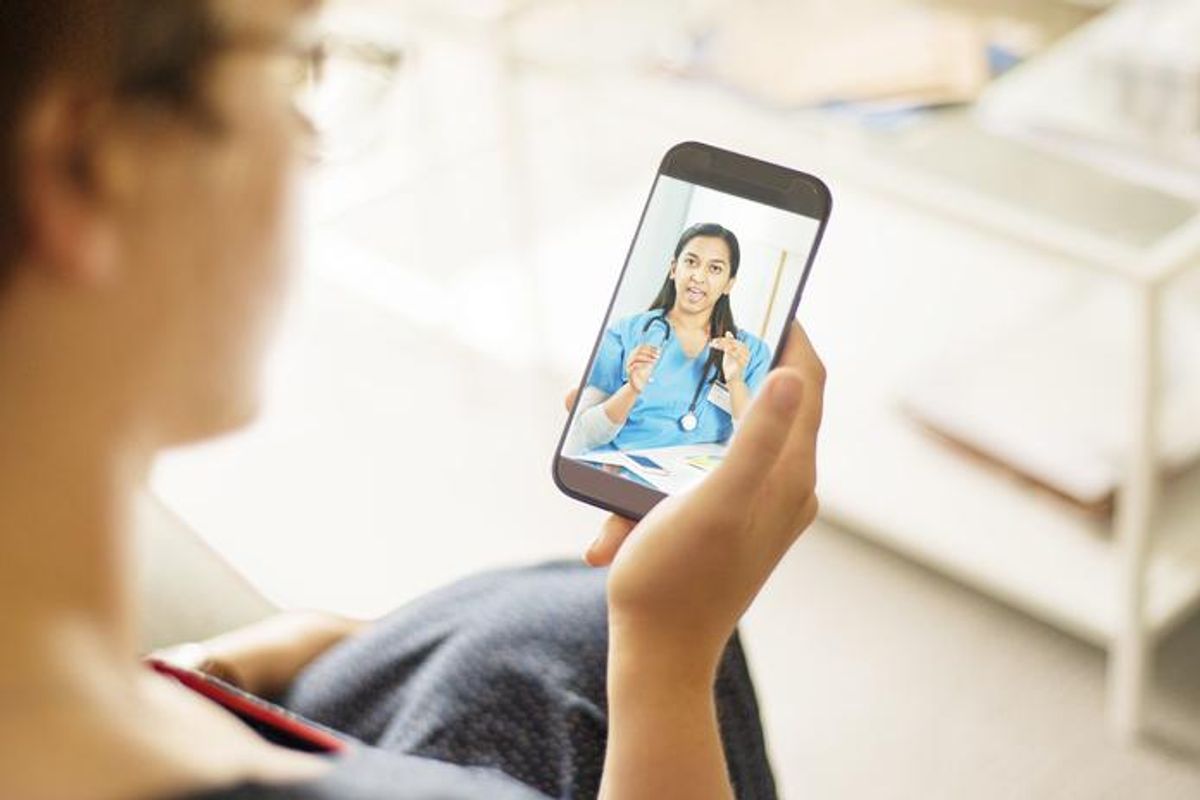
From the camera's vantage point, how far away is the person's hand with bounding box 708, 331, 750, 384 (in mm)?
831

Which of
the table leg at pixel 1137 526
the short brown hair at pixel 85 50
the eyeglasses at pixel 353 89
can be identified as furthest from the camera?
the eyeglasses at pixel 353 89

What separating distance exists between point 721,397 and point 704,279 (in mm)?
65

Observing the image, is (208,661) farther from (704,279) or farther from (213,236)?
(213,236)

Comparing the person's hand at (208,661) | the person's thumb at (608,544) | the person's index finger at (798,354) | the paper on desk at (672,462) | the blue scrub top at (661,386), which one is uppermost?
the person's index finger at (798,354)

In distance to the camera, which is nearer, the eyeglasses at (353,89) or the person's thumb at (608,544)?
the person's thumb at (608,544)

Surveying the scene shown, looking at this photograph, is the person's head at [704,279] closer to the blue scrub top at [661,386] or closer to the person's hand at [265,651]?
the blue scrub top at [661,386]

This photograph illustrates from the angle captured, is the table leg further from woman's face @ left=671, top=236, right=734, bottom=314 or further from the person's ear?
the person's ear

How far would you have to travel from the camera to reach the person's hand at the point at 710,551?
0.68 meters

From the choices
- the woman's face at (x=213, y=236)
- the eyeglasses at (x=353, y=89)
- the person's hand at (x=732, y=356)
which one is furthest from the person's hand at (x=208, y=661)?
the eyeglasses at (x=353, y=89)

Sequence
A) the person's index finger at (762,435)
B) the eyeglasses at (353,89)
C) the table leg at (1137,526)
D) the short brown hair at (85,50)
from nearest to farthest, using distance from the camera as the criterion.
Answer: the short brown hair at (85,50), the person's index finger at (762,435), the table leg at (1137,526), the eyeglasses at (353,89)

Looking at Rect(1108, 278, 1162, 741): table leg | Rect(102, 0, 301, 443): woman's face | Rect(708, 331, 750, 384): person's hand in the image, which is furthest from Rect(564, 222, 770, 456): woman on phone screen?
Rect(1108, 278, 1162, 741): table leg

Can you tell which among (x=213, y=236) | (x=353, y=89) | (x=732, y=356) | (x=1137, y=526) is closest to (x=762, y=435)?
(x=732, y=356)

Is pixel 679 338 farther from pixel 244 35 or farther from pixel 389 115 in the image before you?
pixel 389 115

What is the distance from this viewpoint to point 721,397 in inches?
33.1
